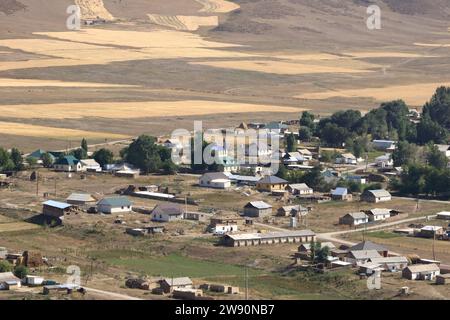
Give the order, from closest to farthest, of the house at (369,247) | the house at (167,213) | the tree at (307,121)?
the house at (369,247) → the house at (167,213) → the tree at (307,121)

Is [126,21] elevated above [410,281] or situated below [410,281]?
above

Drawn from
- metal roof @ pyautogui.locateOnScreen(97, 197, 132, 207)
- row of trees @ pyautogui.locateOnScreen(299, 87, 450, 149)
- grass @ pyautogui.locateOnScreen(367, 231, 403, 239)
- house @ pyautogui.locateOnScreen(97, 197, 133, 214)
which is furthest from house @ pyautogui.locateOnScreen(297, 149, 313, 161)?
grass @ pyautogui.locateOnScreen(367, 231, 403, 239)

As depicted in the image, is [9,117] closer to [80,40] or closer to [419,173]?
[419,173]

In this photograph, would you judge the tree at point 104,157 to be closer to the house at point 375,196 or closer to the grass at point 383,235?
the house at point 375,196

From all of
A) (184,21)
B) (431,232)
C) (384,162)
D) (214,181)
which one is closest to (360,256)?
(431,232)

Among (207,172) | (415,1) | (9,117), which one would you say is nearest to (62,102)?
(9,117)

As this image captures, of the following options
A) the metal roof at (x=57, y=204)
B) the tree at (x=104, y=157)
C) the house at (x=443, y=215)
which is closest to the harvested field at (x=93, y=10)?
the tree at (x=104, y=157)
